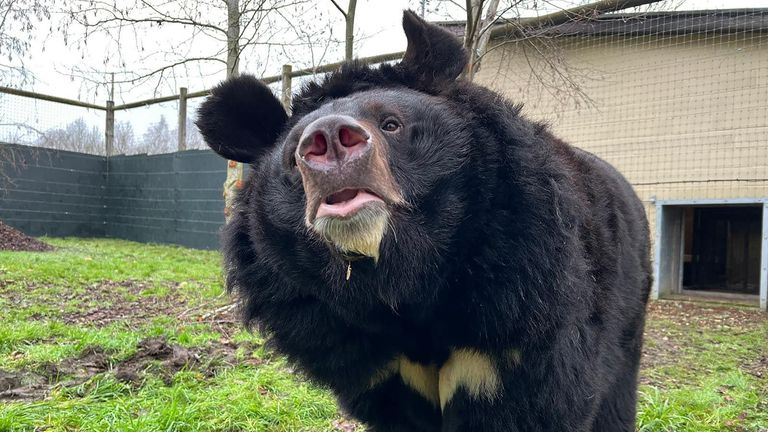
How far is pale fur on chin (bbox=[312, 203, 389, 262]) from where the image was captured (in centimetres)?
155

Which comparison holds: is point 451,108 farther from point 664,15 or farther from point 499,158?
point 664,15

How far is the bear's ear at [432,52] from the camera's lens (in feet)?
6.70

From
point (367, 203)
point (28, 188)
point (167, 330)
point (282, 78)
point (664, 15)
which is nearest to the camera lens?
point (367, 203)

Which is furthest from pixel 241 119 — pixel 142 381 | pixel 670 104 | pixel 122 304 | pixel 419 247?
pixel 670 104

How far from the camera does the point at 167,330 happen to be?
4.93 metres

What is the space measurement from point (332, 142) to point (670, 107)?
8.38 metres

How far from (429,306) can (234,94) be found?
3.21 ft

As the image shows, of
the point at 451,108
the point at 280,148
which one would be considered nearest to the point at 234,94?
the point at 280,148

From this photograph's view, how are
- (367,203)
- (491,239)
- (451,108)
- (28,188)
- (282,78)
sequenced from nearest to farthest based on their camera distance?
(367,203) → (491,239) → (451,108) → (282,78) → (28,188)

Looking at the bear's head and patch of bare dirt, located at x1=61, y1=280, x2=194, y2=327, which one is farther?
patch of bare dirt, located at x1=61, y1=280, x2=194, y2=327

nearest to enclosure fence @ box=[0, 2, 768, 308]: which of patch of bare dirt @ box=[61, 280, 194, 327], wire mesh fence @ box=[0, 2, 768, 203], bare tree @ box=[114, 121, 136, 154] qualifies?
wire mesh fence @ box=[0, 2, 768, 203]

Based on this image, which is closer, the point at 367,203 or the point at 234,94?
the point at 367,203

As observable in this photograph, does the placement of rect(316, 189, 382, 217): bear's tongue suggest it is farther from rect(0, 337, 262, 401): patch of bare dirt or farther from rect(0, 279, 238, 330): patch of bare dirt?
rect(0, 279, 238, 330): patch of bare dirt

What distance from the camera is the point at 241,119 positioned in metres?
2.14
